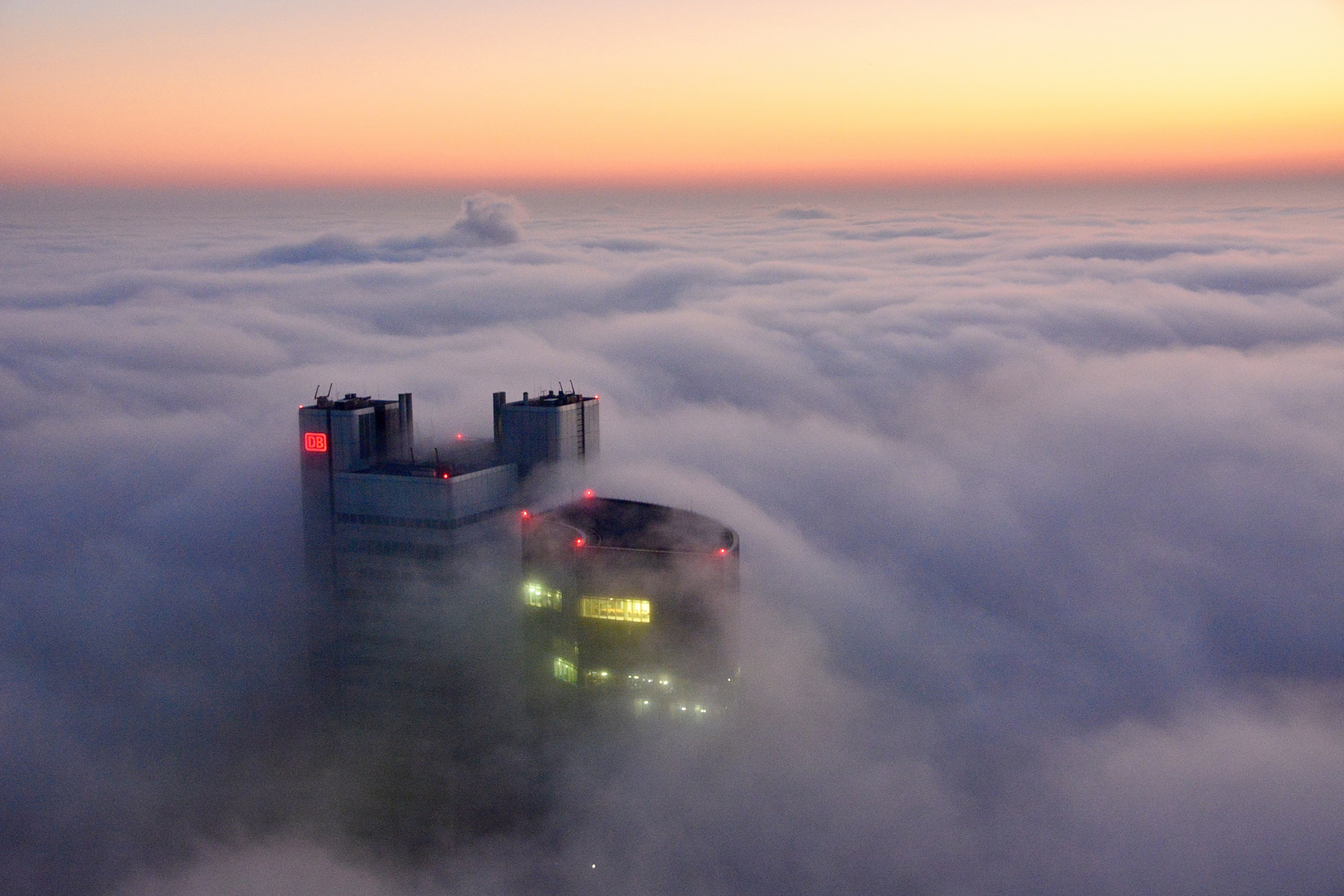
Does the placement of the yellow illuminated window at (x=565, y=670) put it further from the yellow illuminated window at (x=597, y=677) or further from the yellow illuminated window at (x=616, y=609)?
the yellow illuminated window at (x=616, y=609)

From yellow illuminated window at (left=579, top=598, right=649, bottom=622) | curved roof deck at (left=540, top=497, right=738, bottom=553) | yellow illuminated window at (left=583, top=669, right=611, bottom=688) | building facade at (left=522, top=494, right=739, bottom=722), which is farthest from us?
yellow illuminated window at (left=583, top=669, right=611, bottom=688)

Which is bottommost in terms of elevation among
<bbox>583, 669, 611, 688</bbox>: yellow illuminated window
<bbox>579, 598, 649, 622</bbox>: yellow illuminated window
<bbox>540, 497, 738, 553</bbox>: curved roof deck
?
<bbox>583, 669, 611, 688</bbox>: yellow illuminated window

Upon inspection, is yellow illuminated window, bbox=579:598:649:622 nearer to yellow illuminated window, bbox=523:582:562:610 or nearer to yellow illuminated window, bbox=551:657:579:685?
yellow illuminated window, bbox=523:582:562:610

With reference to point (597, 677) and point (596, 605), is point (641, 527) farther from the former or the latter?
point (597, 677)

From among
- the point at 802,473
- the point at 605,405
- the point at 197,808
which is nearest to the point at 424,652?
the point at 197,808

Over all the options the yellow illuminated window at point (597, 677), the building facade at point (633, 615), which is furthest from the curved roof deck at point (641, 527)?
the yellow illuminated window at point (597, 677)

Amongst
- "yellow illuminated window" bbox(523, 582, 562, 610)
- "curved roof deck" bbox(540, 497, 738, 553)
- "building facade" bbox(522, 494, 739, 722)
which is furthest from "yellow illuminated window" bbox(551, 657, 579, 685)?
"curved roof deck" bbox(540, 497, 738, 553)

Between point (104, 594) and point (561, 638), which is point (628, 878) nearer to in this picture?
point (561, 638)
